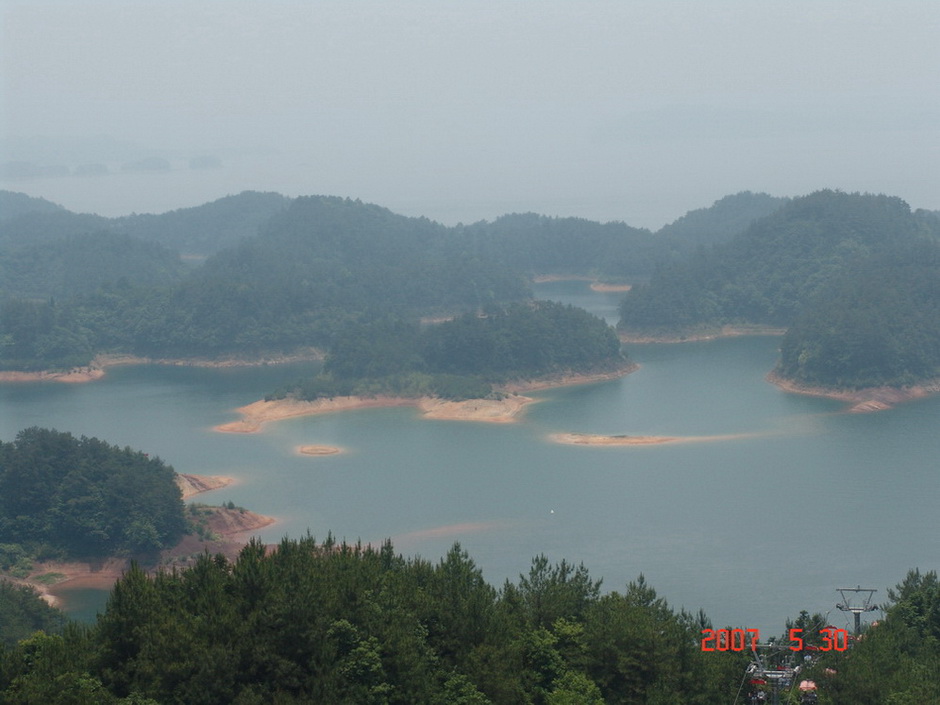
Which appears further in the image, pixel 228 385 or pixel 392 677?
pixel 228 385

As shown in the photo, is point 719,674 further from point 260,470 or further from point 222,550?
point 260,470

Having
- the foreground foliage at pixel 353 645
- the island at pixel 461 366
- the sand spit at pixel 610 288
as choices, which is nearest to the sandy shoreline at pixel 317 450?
the island at pixel 461 366

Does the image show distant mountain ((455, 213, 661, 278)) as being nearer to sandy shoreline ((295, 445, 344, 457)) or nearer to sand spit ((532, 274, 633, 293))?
sand spit ((532, 274, 633, 293))

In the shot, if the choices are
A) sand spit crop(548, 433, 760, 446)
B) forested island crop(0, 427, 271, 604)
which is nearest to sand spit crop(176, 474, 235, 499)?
forested island crop(0, 427, 271, 604)

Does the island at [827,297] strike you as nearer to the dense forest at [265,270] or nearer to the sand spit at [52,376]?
the dense forest at [265,270]

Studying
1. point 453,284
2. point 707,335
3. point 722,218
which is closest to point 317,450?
point 707,335

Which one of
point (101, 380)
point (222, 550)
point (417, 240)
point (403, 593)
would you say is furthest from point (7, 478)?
point (417, 240)

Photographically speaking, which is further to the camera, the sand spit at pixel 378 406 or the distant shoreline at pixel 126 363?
the distant shoreline at pixel 126 363
